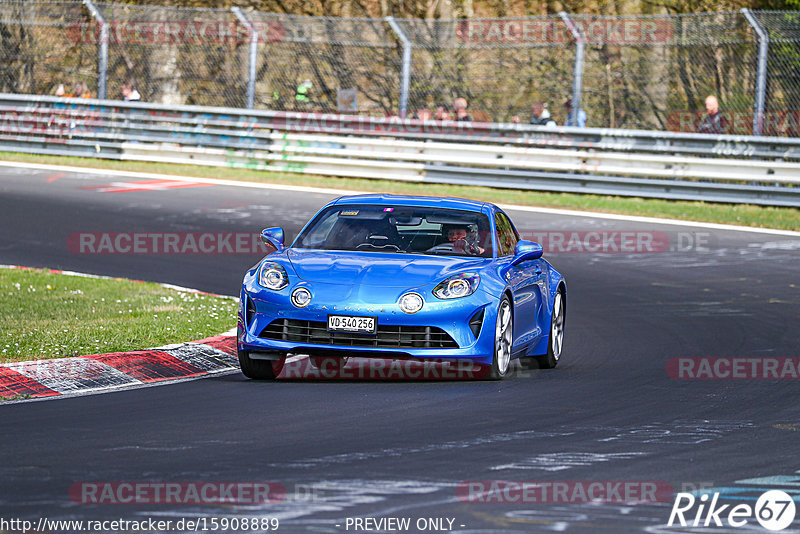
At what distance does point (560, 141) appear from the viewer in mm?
23547

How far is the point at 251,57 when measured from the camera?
25953 mm

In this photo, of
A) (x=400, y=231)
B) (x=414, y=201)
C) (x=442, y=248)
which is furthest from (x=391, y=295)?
(x=414, y=201)

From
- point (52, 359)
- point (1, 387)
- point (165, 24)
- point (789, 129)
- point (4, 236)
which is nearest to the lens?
point (1, 387)

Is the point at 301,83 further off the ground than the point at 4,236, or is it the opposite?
the point at 301,83

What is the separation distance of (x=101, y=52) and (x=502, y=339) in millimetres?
19641

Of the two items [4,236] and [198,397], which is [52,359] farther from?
[4,236]

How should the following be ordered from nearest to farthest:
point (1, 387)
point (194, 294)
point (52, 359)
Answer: point (1, 387) → point (52, 359) → point (194, 294)

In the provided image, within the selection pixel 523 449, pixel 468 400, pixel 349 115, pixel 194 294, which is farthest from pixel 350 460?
pixel 349 115

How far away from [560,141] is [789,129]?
376 cm

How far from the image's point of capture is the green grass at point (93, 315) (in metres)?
10.1

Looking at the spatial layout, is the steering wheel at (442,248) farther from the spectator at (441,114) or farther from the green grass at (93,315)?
the spectator at (441,114)

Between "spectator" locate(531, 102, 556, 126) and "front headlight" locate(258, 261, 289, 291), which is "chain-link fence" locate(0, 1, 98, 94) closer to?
"spectator" locate(531, 102, 556, 126)

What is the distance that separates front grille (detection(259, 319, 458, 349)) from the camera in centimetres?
905

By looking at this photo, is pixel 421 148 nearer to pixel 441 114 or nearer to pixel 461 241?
Result: pixel 441 114
